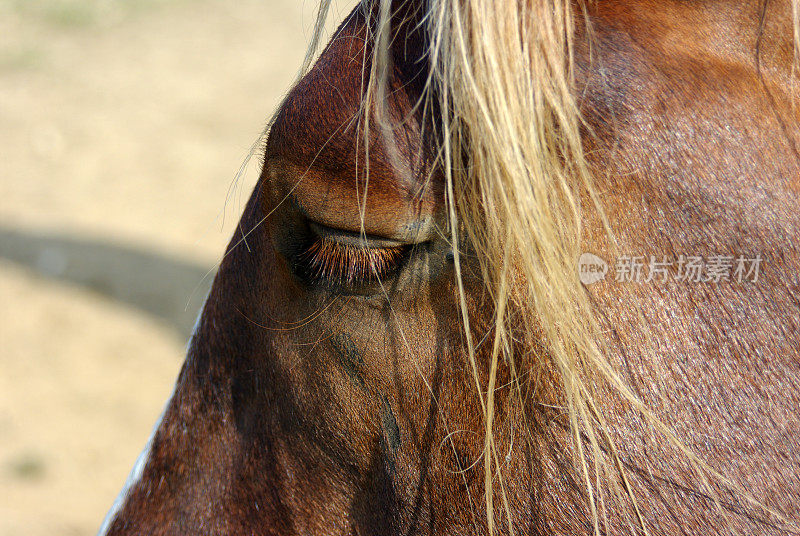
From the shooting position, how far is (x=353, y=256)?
3.28 feet

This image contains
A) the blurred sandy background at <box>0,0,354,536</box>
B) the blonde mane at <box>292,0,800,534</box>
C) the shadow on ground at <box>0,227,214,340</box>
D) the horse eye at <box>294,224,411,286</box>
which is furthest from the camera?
the shadow on ground at <box>0,227,214,340</box>

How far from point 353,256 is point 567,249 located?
30 cm

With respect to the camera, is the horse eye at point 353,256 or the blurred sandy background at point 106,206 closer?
the horse eye at point 353,256

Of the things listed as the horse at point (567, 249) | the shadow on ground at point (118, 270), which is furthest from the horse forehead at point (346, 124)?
the shadow on ground at point (118, 270)

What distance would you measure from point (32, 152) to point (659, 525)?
635 cm

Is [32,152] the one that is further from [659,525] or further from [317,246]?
[659,525]

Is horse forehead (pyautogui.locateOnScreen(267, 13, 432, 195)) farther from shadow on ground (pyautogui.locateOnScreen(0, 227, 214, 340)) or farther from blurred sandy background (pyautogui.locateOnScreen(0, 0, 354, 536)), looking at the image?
shadow on ground (pyautogui.locateOnScreen(0, 227, 214, 340))

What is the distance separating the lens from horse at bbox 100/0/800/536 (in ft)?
2.98

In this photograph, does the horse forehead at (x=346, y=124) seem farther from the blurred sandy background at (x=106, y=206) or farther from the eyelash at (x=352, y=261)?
the blurred sandy background at (x=106, y=206)

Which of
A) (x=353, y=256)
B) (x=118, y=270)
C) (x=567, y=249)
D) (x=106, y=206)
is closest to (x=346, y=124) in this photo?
(x=353, y=256)

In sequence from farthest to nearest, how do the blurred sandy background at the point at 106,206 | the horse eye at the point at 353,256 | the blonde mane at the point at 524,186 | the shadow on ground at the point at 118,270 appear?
the shadow on ground at the point at 118,270, the blurred sandy background at the point at 106,206, the horse eye at the point at 353,256, the blonde mane at the point at 524,186

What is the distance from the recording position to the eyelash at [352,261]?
991 mm

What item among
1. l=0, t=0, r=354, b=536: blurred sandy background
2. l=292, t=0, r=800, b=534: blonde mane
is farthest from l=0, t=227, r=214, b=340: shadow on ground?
l=292, t=0, r=800, b=534: blonde mane

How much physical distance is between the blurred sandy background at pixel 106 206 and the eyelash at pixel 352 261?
3.22ft
